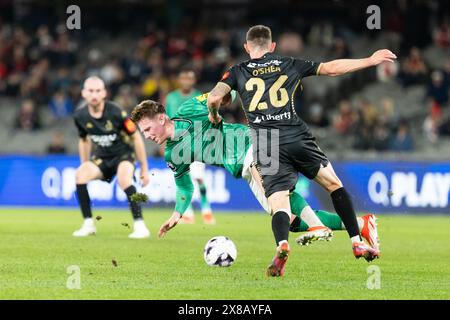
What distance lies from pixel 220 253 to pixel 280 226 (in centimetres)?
92

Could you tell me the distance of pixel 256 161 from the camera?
9562mm

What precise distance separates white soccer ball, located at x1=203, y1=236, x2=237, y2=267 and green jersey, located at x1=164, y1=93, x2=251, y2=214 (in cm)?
57

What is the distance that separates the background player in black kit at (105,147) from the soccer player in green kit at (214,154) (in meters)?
3.42

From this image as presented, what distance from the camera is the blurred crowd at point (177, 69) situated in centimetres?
2323

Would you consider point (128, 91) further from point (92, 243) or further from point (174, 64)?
point (92, 243)

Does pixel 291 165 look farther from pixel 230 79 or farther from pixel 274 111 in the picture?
pixel 230 79

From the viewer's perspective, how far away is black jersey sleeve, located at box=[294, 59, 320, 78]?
9.33 m

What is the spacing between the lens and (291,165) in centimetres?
948
